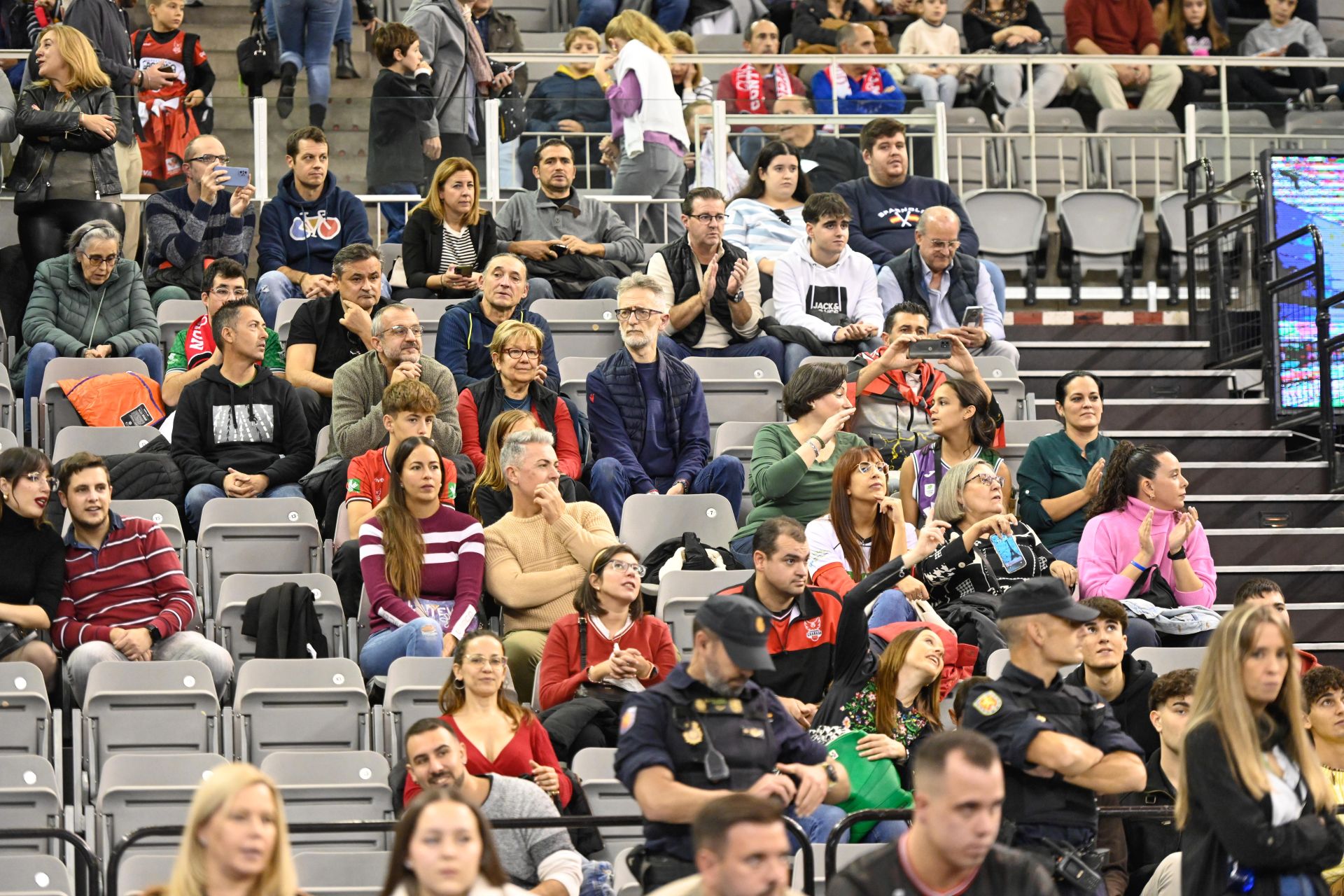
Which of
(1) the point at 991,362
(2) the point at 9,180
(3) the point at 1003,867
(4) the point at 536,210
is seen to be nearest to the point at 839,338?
(1) the point at 991,362

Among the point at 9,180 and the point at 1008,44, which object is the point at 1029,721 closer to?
Result: the point at 9,180

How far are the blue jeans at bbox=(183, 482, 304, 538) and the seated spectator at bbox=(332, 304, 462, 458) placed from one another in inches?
9.9

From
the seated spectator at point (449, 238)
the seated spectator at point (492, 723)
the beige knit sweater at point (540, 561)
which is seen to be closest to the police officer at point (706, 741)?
the seated spectator at point (492, 723)

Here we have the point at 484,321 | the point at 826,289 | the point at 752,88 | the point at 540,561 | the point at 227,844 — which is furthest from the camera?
the point at 752,88

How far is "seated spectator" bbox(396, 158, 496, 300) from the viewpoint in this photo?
1008 centimetres

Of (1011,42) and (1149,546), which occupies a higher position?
(1011,42)

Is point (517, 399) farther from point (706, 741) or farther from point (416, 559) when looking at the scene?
point (706, 741)

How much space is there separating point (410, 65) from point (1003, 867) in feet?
23.7

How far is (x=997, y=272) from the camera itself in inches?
412

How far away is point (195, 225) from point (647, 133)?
2.33 meters

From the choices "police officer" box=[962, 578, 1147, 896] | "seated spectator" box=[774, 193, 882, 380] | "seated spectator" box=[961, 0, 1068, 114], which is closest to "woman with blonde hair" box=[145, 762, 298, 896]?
"police officer" box=[962, 578, 1147, 896]

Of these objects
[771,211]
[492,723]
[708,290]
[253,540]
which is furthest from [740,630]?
[771,211]

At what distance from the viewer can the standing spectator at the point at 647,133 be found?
36.4 ft

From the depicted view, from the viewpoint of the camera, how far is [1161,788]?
6.84 meters
